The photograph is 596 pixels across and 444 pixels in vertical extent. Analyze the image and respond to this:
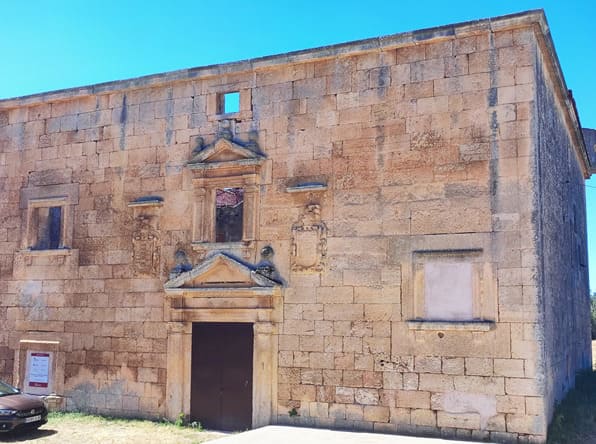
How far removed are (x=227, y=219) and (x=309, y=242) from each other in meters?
2.12

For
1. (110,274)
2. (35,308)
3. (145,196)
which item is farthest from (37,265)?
(145,196)

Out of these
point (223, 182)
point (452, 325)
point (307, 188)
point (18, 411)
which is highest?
point (223, 182)

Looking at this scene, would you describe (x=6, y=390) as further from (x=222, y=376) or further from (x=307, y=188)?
(x=307, y=188)

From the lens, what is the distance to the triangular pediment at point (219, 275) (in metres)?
11.1

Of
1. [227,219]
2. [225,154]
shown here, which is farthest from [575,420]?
[225,154]

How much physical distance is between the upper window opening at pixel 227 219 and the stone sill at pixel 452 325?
3.68 meters

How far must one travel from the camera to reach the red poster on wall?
12.6m

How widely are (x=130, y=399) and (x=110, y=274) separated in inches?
89.2

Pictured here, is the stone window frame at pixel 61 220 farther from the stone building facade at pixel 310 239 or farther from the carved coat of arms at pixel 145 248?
the carved coat of arms at pixel 145 248

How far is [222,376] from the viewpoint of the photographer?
11.3 metres

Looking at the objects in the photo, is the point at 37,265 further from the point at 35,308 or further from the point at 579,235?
the point at 579,235

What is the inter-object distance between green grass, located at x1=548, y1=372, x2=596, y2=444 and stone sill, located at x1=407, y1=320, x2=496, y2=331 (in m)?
1.73

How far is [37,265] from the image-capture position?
13.0m

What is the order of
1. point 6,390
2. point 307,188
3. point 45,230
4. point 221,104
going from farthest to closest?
point 45,230
point 221,104
point 6,390
point 307,188
